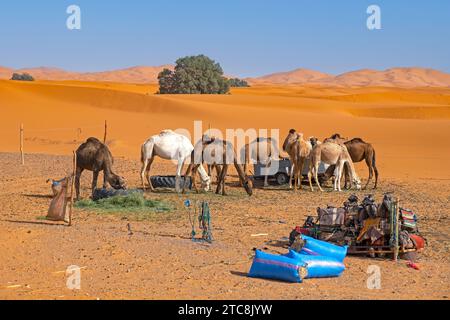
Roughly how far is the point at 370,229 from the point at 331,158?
8820 millimetres

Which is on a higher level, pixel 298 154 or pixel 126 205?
pixel 298 154

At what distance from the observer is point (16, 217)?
1490 centimetres

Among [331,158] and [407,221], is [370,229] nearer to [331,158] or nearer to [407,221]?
[407,221]

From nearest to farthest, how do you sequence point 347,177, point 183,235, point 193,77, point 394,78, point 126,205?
point 183,235
point 126,205
point 347,177
point 193,77
point 394,78

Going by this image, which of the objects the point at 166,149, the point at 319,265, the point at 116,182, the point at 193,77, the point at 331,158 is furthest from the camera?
the point at 193,77

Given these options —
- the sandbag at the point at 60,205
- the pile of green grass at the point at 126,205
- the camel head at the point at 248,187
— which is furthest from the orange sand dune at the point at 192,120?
the sandbag at the point at 60,205

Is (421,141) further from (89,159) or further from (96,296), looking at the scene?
(96,296)

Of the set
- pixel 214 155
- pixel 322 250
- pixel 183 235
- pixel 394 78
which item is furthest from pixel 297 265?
pixel 394 78

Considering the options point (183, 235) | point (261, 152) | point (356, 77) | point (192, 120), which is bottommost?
point (183, 235)

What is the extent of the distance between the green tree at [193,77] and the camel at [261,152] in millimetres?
38288

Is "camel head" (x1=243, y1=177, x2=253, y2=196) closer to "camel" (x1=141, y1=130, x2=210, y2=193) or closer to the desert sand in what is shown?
the desert sand

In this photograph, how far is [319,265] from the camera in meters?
10.3

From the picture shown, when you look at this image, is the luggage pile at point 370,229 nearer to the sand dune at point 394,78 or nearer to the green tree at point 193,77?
the green tree at point 193,77

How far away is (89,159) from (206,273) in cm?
770
